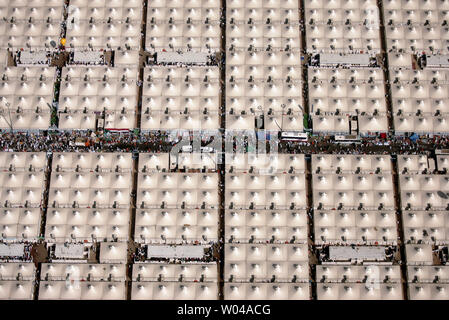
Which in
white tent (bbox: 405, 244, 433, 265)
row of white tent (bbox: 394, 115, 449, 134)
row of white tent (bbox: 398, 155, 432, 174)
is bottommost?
white tent (bbox: 405, 244, 433, 265)

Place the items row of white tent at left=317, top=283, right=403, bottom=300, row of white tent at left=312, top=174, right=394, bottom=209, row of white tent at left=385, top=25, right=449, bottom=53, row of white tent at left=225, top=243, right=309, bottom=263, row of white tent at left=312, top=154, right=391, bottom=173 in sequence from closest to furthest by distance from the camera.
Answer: row of white tent at left=317, top=283, right=403, bottom=300
row of white tent at left=225, top=243, right=309, bottom=263
row of white tent at left=312, top=174, right=394, bottom=209
row of white tent at left=312, top=154, right=391, bottom=173
row of white tent at left=385, top=25, right=449, bottom=53

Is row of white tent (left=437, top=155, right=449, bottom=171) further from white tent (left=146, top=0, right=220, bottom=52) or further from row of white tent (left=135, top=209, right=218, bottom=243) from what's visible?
white tent (left=146, top=0, right=220, bottom=52)

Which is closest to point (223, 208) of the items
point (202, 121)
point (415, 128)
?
point (202, 121)

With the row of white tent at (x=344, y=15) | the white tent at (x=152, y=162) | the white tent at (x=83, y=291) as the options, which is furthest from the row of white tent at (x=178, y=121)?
the white tent at (x=83, y=291)

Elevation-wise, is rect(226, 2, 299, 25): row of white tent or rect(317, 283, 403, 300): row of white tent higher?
rect(226, 2, 299, 25): row of white tent

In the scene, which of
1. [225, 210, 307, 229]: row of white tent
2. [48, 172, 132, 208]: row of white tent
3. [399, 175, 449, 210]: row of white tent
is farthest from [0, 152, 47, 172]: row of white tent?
[399, 175, 449, 210]: row of white tent
